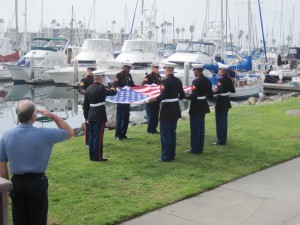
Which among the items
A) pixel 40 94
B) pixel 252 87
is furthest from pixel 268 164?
pixel 40 94

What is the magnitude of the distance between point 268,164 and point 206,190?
202 centimetres

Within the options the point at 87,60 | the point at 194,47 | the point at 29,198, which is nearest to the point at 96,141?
the point at 29,198

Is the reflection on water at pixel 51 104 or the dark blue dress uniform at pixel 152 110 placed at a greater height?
the dark blue dress uniform at pixel 152 110

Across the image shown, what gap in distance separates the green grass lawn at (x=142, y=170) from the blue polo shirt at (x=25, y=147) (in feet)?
4.58

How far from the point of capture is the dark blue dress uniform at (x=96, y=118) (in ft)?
27.4

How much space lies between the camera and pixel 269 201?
626cm

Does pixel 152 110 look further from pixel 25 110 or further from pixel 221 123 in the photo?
pixel 25 110

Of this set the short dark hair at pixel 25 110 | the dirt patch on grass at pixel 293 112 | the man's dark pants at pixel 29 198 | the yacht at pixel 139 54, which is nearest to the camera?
the short dark hair at pixel 25 110

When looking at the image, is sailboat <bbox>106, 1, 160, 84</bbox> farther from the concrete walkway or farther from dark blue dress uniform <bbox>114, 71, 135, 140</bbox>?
the concrete walkway

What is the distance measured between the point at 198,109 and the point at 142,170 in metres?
1.94

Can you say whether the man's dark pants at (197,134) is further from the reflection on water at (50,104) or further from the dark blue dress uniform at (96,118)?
the reflection on water at (50,104)

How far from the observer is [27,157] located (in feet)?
13.8

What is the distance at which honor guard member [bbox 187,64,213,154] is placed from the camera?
9.00 meters

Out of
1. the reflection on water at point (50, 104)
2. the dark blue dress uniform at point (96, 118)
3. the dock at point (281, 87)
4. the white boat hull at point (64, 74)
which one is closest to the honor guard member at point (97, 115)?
the dark blue dress uniform at point (96, 118)
